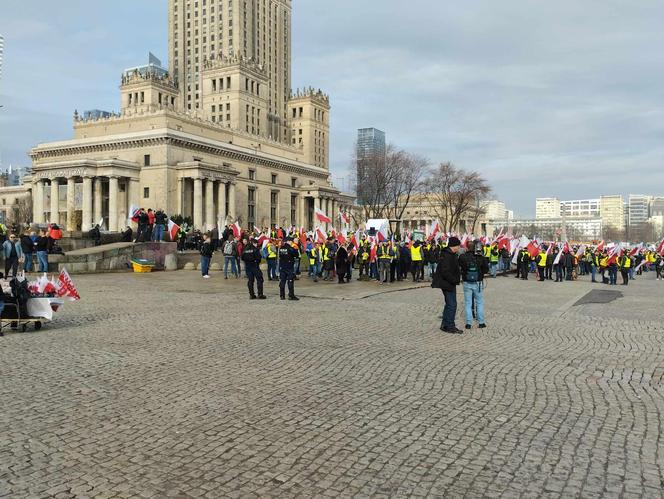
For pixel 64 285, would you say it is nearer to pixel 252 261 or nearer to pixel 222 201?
pixel 252 261

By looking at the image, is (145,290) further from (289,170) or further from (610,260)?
(289,170)

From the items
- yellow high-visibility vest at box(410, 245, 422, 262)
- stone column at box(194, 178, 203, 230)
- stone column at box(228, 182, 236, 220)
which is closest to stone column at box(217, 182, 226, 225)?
stone column at box(228, 182, 236, 220)

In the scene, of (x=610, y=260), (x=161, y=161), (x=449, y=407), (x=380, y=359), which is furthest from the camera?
(x=161, y=161)

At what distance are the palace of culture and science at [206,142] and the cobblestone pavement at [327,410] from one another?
4604 cm

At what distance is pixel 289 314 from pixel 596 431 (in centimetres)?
811

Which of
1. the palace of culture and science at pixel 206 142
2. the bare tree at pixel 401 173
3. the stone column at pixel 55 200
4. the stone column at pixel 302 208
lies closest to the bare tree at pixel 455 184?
the bare tree at pixel 401 173

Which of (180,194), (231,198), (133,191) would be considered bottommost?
(231,198)

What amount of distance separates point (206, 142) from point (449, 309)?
7538cm

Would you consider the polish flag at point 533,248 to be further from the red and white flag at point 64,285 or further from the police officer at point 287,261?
the red and white flag at point 64,285

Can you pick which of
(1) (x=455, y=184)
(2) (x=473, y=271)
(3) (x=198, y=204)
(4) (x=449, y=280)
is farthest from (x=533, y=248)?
(3) (x=198, y=204)

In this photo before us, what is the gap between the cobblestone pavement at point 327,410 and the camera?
396 cm

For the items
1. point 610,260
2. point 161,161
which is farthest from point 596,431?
point 161,161

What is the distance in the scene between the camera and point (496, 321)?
11992 mm

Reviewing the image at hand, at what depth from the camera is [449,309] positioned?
34.2ft
